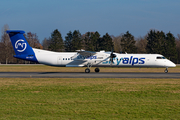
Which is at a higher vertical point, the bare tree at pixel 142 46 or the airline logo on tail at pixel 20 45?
the bare tree at pixel 142 46

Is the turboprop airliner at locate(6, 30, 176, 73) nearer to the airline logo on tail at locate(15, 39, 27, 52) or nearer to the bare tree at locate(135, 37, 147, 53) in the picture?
the airline logo on tail at locate(15, 39, 27, 52)

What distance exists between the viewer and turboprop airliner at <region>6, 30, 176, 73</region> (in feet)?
122

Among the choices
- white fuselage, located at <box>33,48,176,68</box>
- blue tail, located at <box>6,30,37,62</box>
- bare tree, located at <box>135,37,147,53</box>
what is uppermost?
bare tree, located at <box>135,37,147,53</box>

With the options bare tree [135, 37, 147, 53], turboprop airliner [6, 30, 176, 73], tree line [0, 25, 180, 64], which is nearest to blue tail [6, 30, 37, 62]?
turboprop airliner [6, 30, 176, 73]

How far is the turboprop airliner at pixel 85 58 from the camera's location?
37312 millimetres

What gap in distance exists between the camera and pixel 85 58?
125 ft

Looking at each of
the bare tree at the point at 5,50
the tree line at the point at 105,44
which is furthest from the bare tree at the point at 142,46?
the bare tree at the point at 5,50

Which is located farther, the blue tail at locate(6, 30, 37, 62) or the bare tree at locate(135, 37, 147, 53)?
the bare tree at locate(135, 37, 147, 53)

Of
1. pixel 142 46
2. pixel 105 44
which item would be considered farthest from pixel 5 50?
pixel 142 46

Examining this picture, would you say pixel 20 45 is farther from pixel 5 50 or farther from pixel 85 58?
pixel 5 50

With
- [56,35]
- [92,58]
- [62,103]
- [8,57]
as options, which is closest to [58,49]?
[56,35]

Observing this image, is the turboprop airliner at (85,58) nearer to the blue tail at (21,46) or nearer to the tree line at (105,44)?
the blue tail at (21,46)

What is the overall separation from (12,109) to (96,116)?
13.9ft

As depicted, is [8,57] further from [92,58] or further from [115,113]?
[115,113]
